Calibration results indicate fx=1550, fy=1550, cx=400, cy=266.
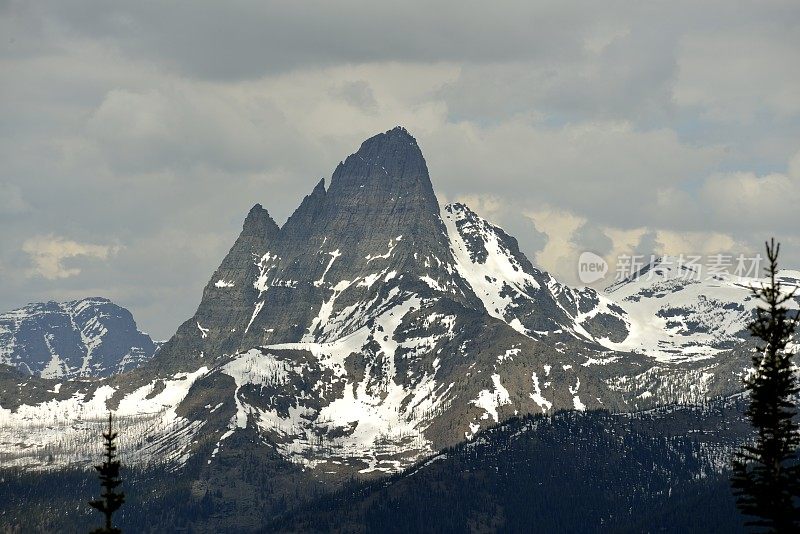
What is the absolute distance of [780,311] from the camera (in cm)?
9350

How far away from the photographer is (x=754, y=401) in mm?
95375

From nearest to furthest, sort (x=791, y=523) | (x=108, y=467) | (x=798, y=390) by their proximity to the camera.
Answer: (x=791, y=523)
(x=798, y=390)
(x=108, y=467)

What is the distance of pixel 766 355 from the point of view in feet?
313

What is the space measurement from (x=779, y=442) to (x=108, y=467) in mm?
45065

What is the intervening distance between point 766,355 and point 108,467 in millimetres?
44922

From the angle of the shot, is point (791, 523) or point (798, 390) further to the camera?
point (798, 390)

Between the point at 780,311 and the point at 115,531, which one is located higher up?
the point at 780,311

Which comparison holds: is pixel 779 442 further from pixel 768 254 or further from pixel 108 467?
pixel 108 467

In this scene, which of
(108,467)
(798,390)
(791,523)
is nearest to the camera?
(791,523)

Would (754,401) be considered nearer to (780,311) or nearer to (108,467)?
(780,311)

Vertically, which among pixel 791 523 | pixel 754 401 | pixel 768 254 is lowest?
pixel 791 523

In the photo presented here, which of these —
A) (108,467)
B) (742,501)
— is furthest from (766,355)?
(108,467)

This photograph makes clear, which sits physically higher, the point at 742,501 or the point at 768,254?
the point at 768,254

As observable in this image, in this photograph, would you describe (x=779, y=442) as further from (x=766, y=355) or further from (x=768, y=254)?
(x=768, y=254)
